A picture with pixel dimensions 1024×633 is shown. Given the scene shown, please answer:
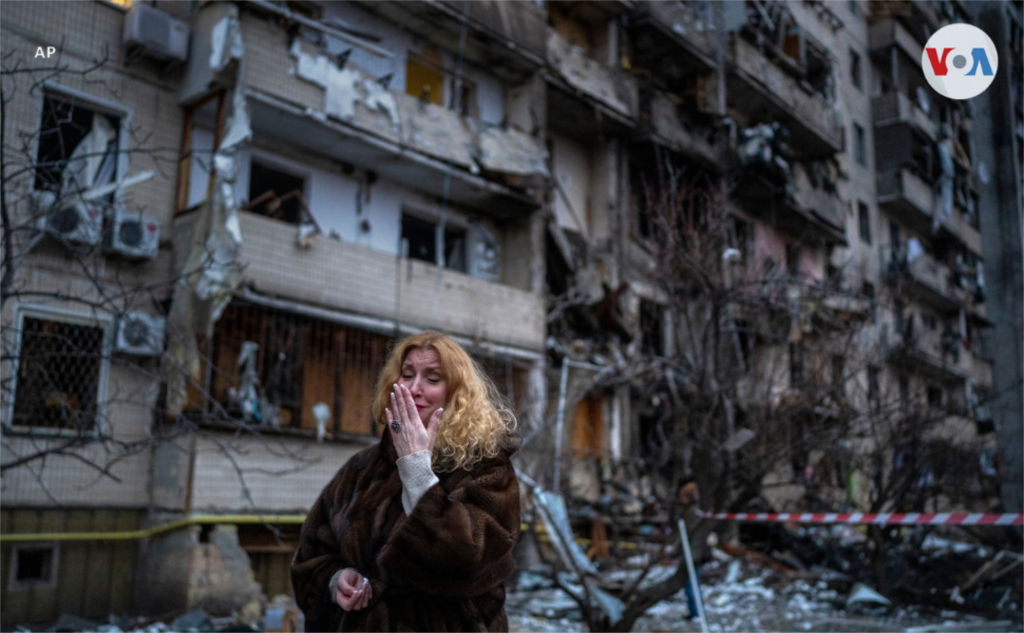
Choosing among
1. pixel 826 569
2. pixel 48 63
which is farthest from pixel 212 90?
pixel 826 569

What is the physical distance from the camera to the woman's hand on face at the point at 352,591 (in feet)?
9.80

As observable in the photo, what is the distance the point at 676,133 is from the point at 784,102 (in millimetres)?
5938

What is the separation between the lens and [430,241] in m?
17.4

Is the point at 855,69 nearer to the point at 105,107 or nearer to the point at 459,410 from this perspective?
the point at 105,107

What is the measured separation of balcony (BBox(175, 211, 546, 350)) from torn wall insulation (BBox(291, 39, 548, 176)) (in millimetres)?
2064

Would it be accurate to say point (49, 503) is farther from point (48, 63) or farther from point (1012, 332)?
point (1012, 332)

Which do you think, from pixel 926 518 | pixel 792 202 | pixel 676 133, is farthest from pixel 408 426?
pixel 792 202

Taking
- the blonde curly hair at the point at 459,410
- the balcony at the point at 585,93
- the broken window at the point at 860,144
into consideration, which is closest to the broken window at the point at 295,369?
the balcony at the point at 585,93

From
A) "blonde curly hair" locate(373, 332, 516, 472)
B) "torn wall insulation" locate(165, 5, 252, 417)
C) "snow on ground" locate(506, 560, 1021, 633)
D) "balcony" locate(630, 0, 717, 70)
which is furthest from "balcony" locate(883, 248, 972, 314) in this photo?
"blonde curly hair" locate(373, 332, 516, 472)

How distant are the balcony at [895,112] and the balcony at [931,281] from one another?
15.6 ft

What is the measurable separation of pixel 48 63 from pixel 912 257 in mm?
27809

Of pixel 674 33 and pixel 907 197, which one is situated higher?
pixel 674 33

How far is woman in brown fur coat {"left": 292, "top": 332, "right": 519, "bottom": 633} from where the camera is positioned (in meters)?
2.93

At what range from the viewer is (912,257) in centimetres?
3072
